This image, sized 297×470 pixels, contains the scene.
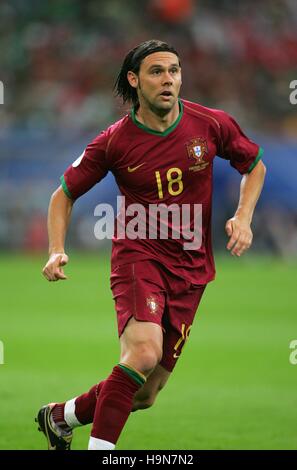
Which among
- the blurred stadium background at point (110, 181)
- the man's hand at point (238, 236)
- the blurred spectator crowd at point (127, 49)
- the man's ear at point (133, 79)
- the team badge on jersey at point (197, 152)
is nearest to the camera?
the man's hand at point (238, 236)

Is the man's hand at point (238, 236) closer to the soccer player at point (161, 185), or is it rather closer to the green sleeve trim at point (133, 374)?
the soccer player at point (161, 185)

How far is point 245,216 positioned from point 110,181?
13460 mm

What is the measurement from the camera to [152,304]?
5.20 meters

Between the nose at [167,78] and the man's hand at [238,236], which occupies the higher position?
the nose at [167,78]

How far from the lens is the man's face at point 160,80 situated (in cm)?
540

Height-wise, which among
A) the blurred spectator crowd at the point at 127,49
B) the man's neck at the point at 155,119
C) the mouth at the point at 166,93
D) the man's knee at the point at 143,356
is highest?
the blurred spectator crowd at the point at 127,49

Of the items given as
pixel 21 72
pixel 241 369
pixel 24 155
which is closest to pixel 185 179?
pixel 241 369

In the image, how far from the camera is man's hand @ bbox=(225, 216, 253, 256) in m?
5.24

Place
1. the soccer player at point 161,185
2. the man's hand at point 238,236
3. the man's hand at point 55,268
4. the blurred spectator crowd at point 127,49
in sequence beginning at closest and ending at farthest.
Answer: the man's hand at point 55,268 → the man's hand at point 238,236 → the soccer player at point 161,185 → the blurred spectator crowd at point 127,49

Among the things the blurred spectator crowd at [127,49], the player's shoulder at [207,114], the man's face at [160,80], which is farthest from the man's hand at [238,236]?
the blurred spectator crowd at [127,49]

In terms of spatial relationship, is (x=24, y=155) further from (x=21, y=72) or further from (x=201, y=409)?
(x=201, y=409)

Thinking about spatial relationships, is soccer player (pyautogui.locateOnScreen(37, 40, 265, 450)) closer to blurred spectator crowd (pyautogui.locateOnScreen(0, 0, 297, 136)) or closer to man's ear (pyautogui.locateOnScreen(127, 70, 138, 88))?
man's ear (pyautogui.locateOnScreen(127, 70, 138, 88))

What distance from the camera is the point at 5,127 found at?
20.7 metres

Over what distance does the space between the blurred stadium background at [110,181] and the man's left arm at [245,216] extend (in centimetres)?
244
